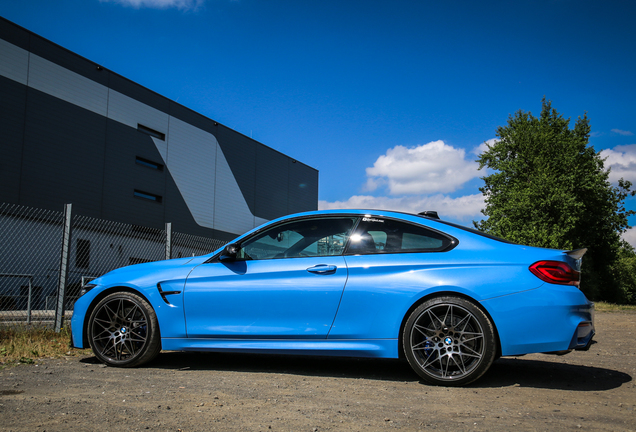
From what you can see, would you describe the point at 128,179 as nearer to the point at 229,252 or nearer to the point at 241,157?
the point at 241,157

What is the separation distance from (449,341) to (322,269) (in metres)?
1.17

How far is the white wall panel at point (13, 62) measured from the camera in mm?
18656

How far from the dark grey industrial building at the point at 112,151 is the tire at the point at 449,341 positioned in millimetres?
19960

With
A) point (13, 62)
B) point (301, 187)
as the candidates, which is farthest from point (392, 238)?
point (301, 187)

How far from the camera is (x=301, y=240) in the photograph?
4285mm

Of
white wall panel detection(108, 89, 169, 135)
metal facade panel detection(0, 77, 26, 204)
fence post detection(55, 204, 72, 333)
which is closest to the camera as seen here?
fence post detection(55, 204, 72, 333)

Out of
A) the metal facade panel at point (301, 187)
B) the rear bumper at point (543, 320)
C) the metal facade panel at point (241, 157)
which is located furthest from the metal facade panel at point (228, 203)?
the rear bumper at point (543, 320)

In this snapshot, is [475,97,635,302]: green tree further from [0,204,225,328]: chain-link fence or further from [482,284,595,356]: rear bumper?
[482,284,595,356]: rear bumper

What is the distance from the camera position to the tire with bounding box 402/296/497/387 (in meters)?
3.54

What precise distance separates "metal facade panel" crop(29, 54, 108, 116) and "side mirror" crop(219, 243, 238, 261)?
19760 millimetres

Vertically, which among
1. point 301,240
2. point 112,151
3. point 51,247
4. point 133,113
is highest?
point 133,113

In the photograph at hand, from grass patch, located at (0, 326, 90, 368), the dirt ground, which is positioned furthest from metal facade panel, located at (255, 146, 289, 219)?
the dirt ground

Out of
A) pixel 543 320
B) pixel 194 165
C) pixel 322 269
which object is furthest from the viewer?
pixel 194 165

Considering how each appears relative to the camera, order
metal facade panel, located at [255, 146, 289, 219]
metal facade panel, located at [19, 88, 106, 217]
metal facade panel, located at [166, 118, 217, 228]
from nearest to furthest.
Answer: metal facade panel, located at [19, 88, 106, 217], metal facade panel, located at [166, 118, 217, 228], metal facade panel, located at [255, 146, 289, 219]
